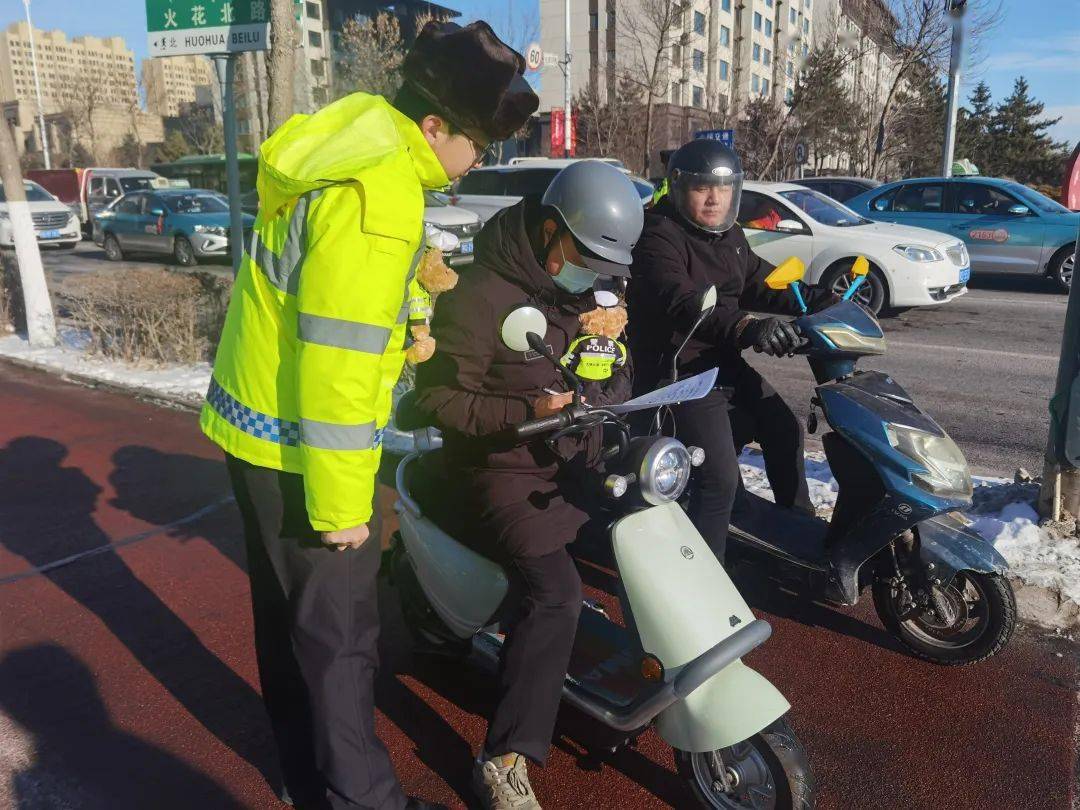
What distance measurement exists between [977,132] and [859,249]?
38.2 m

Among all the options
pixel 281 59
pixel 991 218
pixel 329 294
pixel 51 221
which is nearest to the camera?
pixel 329 294

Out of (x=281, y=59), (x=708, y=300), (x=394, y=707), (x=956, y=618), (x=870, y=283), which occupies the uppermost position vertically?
(x=281, y=59)

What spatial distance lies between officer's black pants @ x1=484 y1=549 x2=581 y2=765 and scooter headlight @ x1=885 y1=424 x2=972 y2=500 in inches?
53.6

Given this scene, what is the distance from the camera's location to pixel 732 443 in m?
3.43

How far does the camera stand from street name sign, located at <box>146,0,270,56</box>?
6637 millimetres

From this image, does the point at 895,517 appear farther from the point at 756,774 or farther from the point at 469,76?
the point at 469,76

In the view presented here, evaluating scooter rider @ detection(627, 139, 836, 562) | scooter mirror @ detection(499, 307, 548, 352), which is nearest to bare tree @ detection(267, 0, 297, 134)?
scooter rider @ detection(627, 139, 836, 562)

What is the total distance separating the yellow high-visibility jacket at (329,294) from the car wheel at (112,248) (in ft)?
67.0

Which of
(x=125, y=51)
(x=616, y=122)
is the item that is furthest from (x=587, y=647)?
(x=125, y=51)

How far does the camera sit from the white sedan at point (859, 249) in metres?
11.0

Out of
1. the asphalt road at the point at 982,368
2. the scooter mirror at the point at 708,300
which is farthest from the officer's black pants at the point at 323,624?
the asphalt road at the point at 982,368

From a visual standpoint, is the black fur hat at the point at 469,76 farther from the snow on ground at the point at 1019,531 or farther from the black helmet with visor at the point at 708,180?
the snow on ground at the point at 1019,531

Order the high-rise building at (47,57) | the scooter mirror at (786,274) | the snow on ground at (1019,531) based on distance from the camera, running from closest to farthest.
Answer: the scooter mirror at (786,274) → the snow on ground at (1019,531) → the high-rise building at (47,57)

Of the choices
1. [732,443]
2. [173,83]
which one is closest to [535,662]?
[732,443]
